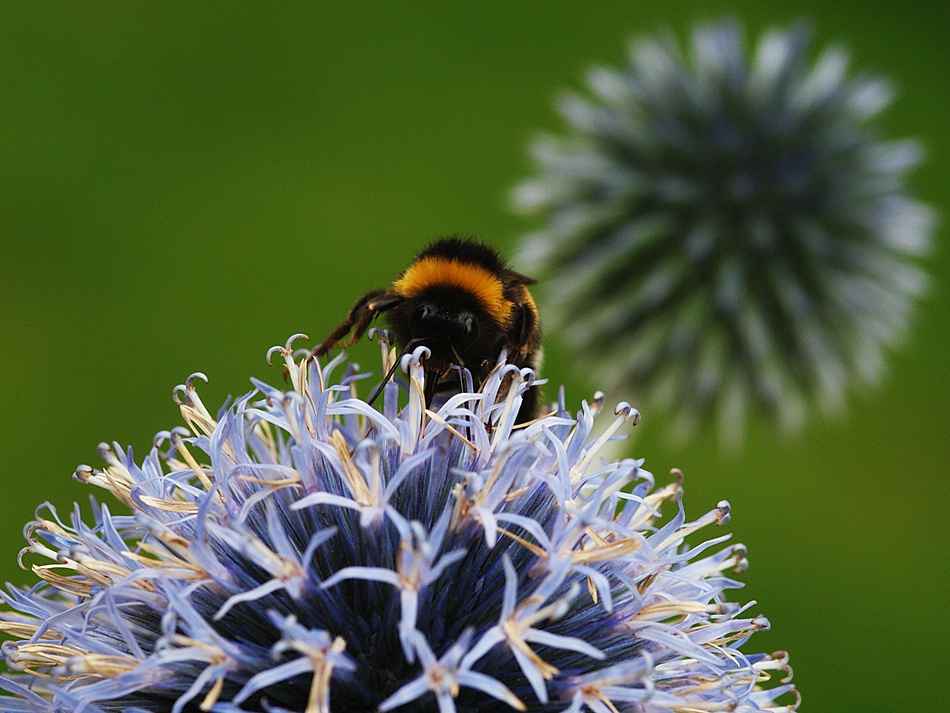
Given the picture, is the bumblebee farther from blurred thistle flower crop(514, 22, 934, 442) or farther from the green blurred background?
the green blurred background

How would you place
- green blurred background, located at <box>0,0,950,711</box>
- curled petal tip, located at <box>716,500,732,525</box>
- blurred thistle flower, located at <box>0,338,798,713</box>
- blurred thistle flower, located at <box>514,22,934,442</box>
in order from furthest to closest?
green blurred background, located at <box>0,0,950,711</box> → blurred thistle flower, located at <box>514,22,934,442</box> → curled petal tip, located at <box>716,500,732,525</box> → blurred thistle flower, located at <box>0,338,798,713</box>

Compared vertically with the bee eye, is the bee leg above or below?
above

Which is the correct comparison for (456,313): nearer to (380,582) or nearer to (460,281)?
(460,281)

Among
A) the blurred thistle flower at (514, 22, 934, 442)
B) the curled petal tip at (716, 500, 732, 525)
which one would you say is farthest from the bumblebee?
the blurred thistle flower at (514, 22, 934, 442)

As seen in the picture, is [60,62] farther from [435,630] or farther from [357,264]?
[435,630]

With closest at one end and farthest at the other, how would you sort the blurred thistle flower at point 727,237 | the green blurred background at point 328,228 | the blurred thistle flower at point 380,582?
the blurred thistle flower at point 380,582, the blurred thistle flower at point 727,237, the green blurred background at point 328,228

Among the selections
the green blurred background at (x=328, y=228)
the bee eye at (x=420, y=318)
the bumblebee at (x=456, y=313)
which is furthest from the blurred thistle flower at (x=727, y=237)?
the bee eye at (x=420, y=318)

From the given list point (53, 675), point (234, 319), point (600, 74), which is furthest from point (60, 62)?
point (53, 675)

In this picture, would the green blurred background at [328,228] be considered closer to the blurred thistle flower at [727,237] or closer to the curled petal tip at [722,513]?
the blurred thistle flower at [727,237]
